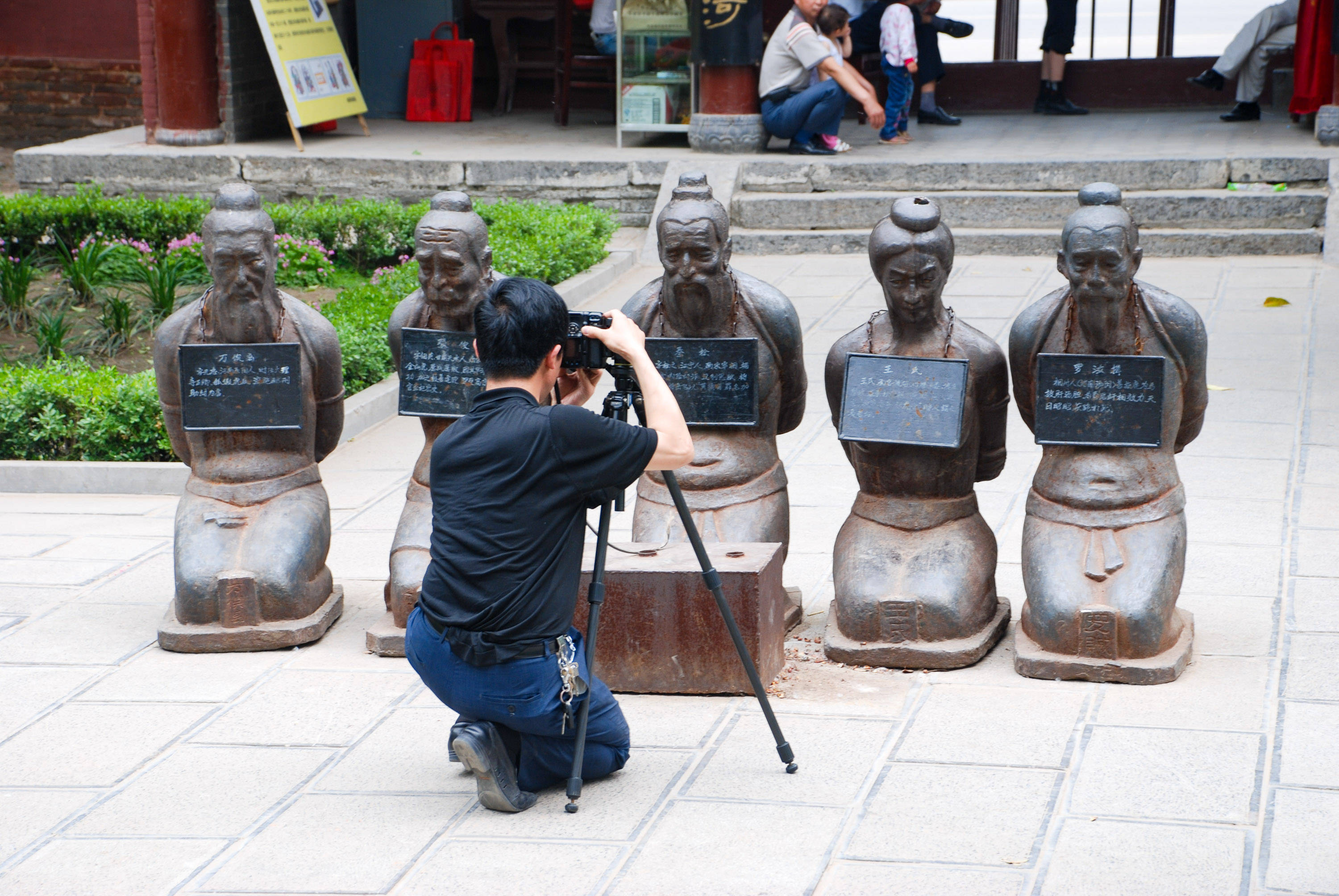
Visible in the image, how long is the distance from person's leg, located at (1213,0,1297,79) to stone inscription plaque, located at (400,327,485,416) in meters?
9.37

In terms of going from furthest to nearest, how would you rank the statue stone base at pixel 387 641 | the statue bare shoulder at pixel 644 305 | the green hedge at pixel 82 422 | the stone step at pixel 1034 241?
the stone step at pixel 1034 241, the green hedge at pixel 82 422, the statue bare shoulder at pixel 644 305, the statue stone base at pixel 387 641

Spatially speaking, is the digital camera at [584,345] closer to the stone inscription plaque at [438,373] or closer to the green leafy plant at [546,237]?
the stone inscription plaque at [438,373]

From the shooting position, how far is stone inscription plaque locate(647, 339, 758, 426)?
4.65m

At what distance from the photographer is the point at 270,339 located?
186 inches

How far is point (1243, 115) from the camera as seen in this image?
12141mm

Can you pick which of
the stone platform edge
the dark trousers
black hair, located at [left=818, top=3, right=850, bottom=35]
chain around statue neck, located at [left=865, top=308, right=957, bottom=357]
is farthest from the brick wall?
chain around statue neck, located at [left=865, top=308, right=957, bottom=357]

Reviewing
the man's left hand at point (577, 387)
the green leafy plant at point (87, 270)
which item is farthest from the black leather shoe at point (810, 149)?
the man's left hand at point (577, 387)

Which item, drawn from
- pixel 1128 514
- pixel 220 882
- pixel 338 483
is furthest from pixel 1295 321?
pixel 220 882

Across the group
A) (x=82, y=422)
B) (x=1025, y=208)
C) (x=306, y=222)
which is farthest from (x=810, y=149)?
(x=82, y=422)

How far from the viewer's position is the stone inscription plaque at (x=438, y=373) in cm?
467

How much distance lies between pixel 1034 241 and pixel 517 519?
24.1 ft

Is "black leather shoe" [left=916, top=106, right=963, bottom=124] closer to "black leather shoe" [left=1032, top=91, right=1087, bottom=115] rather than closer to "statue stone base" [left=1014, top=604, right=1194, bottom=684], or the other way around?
"black leather shoe" [left=1032, top=91, right=1087, bottom=115]

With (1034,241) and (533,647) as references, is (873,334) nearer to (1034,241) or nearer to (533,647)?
(533,647)

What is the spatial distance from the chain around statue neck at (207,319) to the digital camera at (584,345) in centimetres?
152
